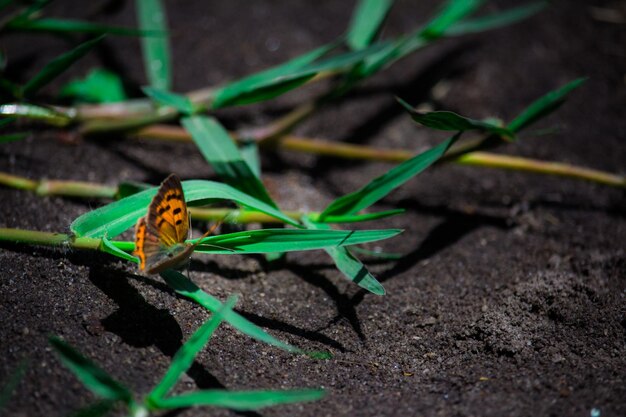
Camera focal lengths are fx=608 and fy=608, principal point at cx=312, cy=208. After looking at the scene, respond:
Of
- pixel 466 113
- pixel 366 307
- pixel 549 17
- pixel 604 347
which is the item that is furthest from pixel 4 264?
pixel 549 17

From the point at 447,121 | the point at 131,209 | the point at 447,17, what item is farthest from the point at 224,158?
the point at 447,17

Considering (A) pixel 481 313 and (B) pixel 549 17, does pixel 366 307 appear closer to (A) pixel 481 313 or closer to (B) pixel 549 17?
(A) pixel 481 313

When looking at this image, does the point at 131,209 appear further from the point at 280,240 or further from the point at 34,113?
the point at 34,113

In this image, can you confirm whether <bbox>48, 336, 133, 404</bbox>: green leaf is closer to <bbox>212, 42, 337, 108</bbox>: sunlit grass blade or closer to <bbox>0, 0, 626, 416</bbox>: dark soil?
<bbox>0, 0, 626, 416</bbox>: dark soil

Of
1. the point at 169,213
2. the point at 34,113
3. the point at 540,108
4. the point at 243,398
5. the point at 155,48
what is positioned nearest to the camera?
the point at 243,398

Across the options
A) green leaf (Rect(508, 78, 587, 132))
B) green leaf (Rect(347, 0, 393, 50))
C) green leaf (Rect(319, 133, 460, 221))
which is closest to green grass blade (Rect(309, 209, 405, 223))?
green leaf (Rect(319, 133, 460, 221))

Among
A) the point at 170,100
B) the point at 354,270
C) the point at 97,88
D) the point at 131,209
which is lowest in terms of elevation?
the point at 354,270
